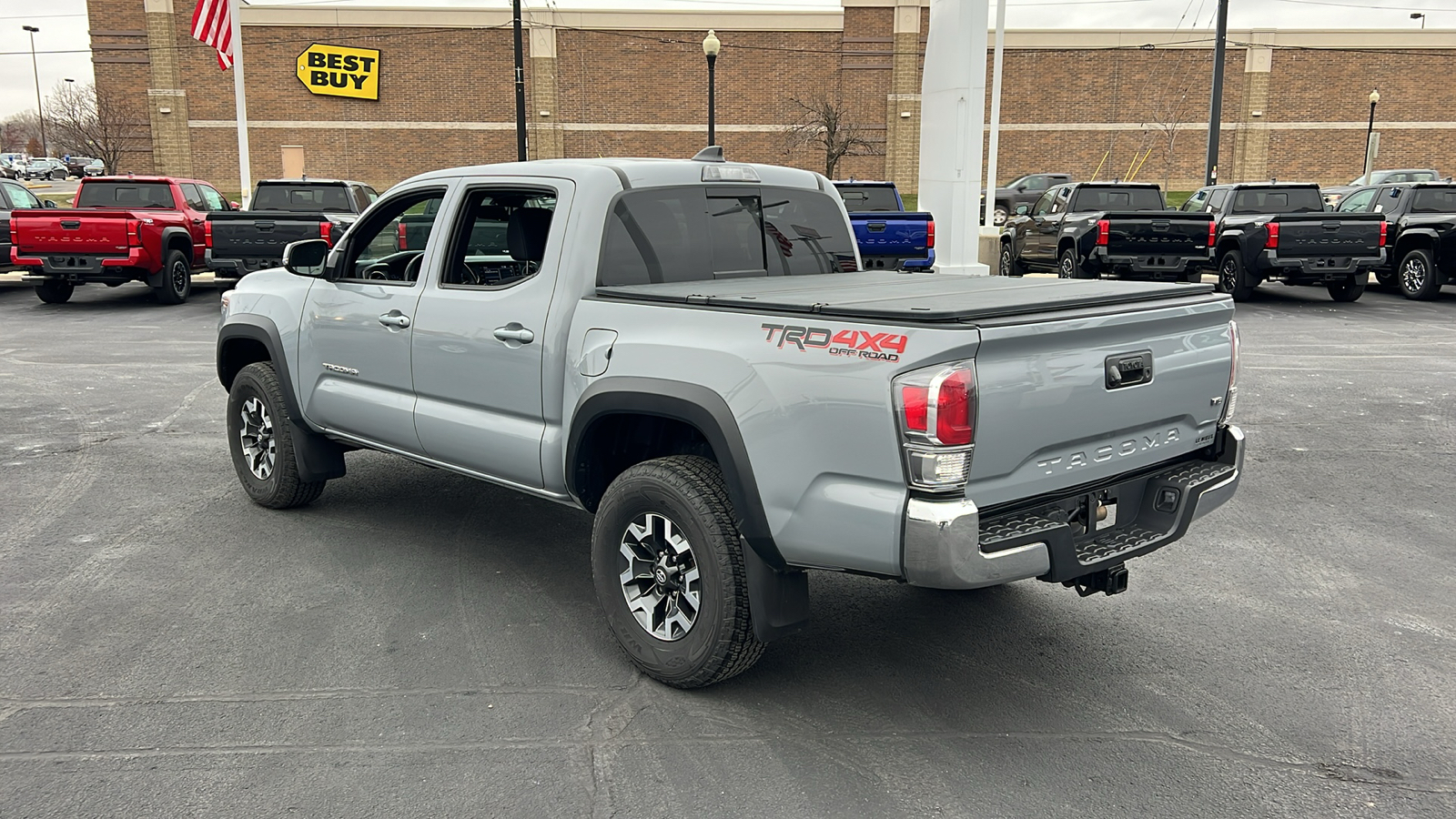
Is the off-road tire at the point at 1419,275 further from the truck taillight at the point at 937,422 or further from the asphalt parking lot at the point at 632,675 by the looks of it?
the truck taillight at the point at 937,422

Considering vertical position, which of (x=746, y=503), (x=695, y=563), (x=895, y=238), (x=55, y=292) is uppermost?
(x=895, y=238)

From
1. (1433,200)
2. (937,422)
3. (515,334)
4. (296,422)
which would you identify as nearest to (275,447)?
(296,422)

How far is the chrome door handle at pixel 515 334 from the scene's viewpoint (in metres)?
4.77

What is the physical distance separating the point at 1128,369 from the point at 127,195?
1839 centimetres

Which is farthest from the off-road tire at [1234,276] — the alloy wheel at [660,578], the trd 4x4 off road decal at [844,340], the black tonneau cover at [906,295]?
the trd 4x4 off road decal at [844,340]

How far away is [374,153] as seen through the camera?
44594 mm

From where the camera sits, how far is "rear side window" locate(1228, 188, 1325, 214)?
18.3 meters

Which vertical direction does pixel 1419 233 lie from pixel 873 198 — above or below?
below

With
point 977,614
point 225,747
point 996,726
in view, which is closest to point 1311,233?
point 977,614

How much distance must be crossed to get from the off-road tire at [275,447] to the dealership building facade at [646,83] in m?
37.8

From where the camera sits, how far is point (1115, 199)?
1956 centimetres

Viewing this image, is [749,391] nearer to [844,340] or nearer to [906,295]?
[844,340]

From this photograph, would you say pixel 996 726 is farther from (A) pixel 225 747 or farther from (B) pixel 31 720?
(B) pixel 31 720

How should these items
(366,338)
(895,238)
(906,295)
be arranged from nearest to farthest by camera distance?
(906,295), (366,338), (895,238)
